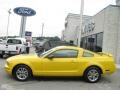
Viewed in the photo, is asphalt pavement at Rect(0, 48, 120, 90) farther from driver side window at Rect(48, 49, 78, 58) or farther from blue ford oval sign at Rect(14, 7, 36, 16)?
blue ford oval sign at Rect(14, 7, 36, 16)

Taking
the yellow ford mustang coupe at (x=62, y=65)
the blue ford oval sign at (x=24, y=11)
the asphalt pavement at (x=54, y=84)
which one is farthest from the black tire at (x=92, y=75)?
the blue ford oval sign at (x=24, y=11)

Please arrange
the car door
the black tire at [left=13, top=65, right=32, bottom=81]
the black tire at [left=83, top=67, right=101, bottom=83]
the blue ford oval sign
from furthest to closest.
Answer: the blue ford oval sign < the black tire at [left=83, top=67, right=101, bottom=83] < the car door < the black tire at [left=13, top=65, right=32, bottom=81]

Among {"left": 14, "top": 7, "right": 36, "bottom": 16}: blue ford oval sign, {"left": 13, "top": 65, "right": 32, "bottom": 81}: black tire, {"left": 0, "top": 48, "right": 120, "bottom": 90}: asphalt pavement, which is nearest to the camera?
{"left": 0, "top": 48, "right": 120, "bottom": 90}: asphalt pavement

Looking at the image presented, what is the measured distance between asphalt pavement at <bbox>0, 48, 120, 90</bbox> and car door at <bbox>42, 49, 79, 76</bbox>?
36 centimetres

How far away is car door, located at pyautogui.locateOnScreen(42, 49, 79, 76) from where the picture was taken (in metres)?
12.0

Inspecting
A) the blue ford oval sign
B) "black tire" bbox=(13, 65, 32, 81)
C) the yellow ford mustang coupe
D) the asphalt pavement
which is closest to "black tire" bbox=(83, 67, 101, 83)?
the yellow ford mustang coupe

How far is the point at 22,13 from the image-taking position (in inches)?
1582

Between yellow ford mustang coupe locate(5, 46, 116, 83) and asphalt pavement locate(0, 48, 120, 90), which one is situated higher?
yellow ford mustang coupe locate(5, 46, 116, 83)

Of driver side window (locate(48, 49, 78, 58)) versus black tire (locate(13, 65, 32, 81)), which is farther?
driver side window (locate(48, 49, 78, 58))

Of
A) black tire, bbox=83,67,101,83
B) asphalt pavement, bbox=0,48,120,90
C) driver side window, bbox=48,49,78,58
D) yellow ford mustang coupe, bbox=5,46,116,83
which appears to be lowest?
asphalt pavement, bbox=0,48,120,90

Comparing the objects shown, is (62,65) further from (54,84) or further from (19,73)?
(19,73)

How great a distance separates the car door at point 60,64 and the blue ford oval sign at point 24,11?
28572 millimetres

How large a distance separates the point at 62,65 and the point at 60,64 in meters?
0.09

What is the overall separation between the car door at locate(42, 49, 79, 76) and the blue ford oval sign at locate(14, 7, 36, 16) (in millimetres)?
28572
